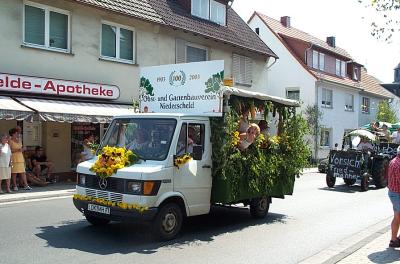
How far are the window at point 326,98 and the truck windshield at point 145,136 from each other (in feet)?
98.0

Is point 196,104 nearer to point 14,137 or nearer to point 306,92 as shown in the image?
point 14,137

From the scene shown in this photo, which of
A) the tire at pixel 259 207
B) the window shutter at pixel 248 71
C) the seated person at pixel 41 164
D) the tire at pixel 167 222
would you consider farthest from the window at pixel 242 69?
the tire at pixel 167 222

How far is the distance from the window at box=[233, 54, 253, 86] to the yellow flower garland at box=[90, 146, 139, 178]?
17941mm

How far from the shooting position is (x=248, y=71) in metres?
27.1

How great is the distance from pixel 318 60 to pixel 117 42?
22837 millimetres

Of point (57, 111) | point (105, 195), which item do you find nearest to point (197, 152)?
point (105, 195)

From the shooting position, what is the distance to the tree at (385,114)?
140ft

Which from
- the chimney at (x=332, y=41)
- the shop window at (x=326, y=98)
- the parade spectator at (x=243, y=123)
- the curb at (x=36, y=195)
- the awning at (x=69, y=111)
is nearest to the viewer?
the parade spectator at (x=243, y=123)

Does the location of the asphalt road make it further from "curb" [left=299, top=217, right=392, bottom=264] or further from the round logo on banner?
the round logo on banner

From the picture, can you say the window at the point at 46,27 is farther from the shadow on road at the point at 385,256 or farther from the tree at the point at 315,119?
the tree at the point at 315,119

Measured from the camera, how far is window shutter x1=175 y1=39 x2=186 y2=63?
2173cm

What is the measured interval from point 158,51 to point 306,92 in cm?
1770

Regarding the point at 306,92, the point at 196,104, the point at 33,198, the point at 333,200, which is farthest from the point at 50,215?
the point at 306,92

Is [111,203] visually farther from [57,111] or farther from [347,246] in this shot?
[57,111]
